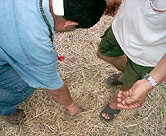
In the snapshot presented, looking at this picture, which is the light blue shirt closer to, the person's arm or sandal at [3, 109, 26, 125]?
the person's arm

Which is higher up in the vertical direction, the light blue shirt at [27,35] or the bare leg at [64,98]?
the light blue shirt at [27,35]

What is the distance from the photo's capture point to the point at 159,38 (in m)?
1.09

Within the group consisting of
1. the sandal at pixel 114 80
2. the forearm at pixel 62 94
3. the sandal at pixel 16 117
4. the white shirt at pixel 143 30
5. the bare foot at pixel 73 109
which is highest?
the white shirt at pixel 143 30

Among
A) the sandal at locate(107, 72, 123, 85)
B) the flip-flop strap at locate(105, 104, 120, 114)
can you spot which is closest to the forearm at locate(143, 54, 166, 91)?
the flip-flop strap at locate(105, 104, 120, 114)

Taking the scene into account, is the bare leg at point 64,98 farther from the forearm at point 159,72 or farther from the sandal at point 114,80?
the forearm at point 159,72

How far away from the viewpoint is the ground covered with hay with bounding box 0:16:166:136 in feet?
5.94

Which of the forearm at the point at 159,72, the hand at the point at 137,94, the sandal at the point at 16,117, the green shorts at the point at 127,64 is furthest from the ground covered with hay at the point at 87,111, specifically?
the forearm at the point at 159,72

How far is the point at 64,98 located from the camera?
154 cm

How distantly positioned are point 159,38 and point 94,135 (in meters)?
1.09

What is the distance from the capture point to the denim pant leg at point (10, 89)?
142cm

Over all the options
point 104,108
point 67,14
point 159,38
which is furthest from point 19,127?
point 159,38

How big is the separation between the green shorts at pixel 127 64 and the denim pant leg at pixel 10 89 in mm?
694

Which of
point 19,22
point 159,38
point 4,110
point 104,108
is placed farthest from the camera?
point 104,108

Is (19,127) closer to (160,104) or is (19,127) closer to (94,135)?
(94,135)
